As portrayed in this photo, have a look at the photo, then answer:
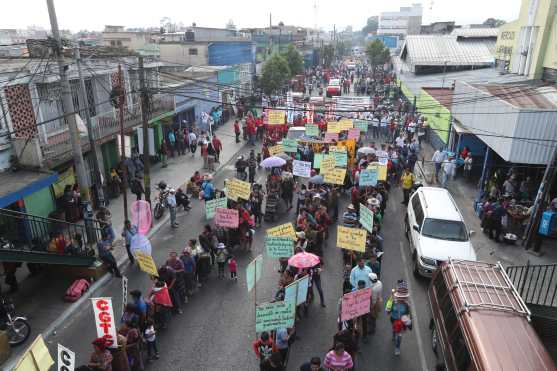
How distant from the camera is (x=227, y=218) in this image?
1290 centimetres

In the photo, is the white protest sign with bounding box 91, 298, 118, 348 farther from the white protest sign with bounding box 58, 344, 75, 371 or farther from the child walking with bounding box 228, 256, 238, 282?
the child walking with bounding box 228, 256, 238, 282

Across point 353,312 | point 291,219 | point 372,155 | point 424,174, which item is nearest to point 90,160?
point 291,219

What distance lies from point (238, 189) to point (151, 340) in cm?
673

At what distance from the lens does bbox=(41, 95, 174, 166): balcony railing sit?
15.1 metres

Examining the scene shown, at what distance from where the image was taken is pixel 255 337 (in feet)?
31.9

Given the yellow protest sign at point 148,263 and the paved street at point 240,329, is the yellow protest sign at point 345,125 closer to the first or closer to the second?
the paved street at point 240,329

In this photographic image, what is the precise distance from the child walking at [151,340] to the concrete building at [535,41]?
68.6ft

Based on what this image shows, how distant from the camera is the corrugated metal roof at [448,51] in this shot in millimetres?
44531

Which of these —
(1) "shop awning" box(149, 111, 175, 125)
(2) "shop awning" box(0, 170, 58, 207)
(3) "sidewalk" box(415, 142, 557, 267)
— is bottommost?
(3) "sidewalk" box(415, 142, 557, 267)

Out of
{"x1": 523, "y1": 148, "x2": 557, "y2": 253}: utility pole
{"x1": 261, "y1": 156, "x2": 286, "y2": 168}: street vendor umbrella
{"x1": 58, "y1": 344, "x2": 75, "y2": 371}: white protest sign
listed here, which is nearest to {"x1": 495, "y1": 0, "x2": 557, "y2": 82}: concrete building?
{"x1": 523, "y1": 148, "x2": 557, "y2": 253}: utility pole

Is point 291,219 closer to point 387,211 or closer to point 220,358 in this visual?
point 387,211

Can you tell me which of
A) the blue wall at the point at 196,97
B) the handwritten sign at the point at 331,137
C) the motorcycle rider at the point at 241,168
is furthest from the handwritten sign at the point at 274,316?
the blue wall at the point at 196,97

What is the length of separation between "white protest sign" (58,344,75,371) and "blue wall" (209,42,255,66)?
3997cm

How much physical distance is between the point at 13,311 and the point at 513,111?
16196 mm
